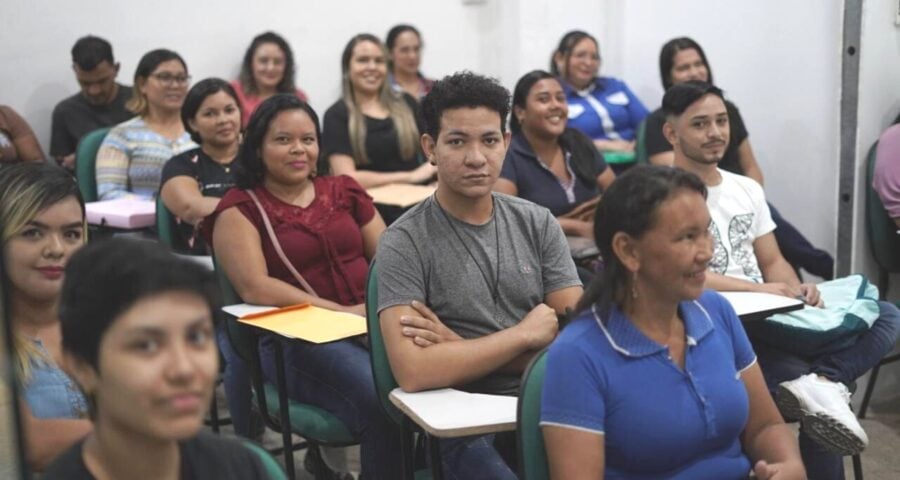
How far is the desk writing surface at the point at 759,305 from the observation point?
2.47 metres

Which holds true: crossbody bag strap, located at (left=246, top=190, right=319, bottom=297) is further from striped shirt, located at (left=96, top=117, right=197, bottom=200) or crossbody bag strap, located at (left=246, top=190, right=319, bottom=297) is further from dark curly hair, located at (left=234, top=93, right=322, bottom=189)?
striped shirt, located at (left=96, top=117, right=197, bottom=200)

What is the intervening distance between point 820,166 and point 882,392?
916mm

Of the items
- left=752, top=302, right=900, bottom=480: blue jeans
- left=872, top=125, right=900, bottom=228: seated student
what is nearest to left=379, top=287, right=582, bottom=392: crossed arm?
left=752, top=302, right=900, bottom=480: blue jeans

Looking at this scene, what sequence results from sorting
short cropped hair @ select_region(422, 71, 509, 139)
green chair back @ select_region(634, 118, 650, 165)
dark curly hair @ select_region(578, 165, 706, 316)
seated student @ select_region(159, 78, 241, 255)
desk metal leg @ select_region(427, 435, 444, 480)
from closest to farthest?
dark curly hair @ select_region(578, 165, 706, 316) < desk metal leg @ select_region(427, 435, 444, 480) < short cropped hair @ select_region(422, 71, 509, 139) < seated student @ select_region(159, 78, 241, 255) < green chair back @ select_region(634, 118, 650, 165)

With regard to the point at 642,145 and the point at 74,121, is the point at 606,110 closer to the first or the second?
the point at 642,145

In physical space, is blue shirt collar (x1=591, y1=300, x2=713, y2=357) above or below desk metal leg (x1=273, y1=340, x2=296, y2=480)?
above

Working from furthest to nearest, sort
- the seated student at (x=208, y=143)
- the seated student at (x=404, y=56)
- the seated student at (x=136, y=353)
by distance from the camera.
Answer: the seated student at (x=404, y=56) → the seated student at (x=208, y=143) → the seated student at (x=136, y=353)

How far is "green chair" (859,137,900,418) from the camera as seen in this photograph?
3715 mm

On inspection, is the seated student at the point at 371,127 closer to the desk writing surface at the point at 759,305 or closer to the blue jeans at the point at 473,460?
the desk writing surface at the point at 759,305

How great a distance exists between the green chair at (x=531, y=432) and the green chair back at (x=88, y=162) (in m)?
2.91

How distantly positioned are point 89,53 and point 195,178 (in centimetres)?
142

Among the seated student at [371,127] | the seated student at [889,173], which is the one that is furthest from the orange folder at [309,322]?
the seated student at [889,173]

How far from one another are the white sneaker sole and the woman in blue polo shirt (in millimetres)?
553

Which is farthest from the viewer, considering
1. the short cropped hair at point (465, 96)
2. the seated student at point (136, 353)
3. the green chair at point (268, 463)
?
the short cropped hair at point (465, 96)
